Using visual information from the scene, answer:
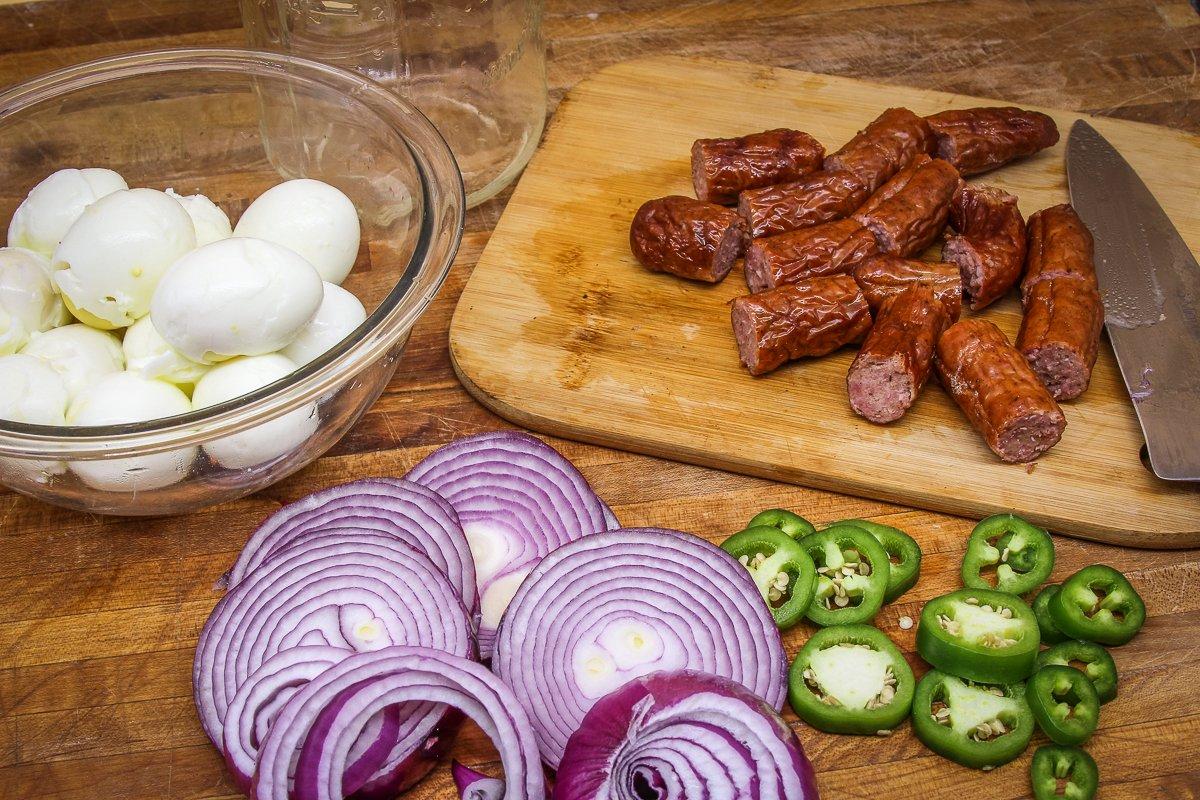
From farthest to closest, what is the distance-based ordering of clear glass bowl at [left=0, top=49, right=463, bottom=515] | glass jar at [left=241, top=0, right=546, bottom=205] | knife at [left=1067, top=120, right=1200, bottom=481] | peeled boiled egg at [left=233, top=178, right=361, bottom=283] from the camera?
glass jar at [left=241, top=0, right=546, bottom=205], knife at [left=1067, top=120, right=1200, bottom=481], peeled boiled egg at [left=233, top=178, right=361, bottom=283], clear glass bowl at [left=0, top=49, right=463, bottom=515]

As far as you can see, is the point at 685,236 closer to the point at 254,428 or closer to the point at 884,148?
the point at 884,148

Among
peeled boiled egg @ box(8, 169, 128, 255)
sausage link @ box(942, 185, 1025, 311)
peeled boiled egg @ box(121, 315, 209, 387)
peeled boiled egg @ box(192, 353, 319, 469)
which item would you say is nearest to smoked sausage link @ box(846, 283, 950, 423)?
sausage link @ box(942, 185, 1025, 311)

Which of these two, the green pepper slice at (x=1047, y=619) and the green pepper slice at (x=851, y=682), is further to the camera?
the green pepper slice at (x=1047, y=619)

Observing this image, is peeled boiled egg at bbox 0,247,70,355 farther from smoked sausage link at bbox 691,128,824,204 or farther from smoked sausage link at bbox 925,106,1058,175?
smoked sausage link at bbox 925,106,1058,175

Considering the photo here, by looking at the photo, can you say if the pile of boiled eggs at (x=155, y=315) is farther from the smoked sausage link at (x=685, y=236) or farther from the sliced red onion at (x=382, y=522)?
the smoked sausage link at (x=685, y=236)

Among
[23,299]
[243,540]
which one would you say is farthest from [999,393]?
[23,299]

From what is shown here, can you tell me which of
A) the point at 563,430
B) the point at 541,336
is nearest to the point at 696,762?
the point at 563,430

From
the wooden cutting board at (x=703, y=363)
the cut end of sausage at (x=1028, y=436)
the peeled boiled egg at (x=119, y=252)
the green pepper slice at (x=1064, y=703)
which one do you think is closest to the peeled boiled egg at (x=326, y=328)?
the peeled boiled egg at (x=119, y=252)
